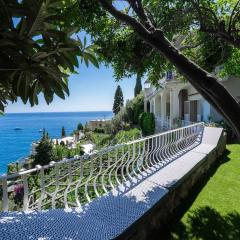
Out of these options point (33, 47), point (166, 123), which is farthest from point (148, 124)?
point (33, 47)

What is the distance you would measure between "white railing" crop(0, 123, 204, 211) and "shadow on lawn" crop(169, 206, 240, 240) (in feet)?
5.10

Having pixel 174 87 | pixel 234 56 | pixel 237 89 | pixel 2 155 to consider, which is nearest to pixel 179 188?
pixel 234 56

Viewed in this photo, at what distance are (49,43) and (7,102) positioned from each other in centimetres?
132

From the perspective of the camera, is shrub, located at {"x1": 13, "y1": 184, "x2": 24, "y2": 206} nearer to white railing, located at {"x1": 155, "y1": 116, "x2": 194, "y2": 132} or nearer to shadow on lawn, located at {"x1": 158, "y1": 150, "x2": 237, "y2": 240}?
shadow on lawn, located at {"x1": 158, "y1": 150, "x2": 237, "y2": 240}

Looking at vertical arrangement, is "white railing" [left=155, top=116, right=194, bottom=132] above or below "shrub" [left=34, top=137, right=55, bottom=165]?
above

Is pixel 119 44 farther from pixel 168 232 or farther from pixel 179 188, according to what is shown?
pixel 168 232

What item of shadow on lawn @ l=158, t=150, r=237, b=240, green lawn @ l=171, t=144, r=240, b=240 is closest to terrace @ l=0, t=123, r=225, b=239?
shadow on lawn @ l=158, t=150, r=237, b=240

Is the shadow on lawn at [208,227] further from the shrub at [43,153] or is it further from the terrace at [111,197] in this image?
the shrub at [43,153]

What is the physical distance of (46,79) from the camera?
2547 mm

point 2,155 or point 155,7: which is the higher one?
point 155,7

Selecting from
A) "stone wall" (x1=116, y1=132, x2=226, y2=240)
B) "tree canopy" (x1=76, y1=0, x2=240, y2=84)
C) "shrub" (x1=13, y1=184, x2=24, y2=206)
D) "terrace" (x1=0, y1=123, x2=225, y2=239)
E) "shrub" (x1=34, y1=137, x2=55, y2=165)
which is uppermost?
"tree canopy" (x1=76, y1=0, x2=240, y2=84)

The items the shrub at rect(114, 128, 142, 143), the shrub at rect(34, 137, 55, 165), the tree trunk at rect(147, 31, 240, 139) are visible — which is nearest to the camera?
the tree trunk at rect(147, 31, 240, 139)

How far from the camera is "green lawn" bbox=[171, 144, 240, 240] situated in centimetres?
518

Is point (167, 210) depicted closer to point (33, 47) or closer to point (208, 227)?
point (208, 227)
